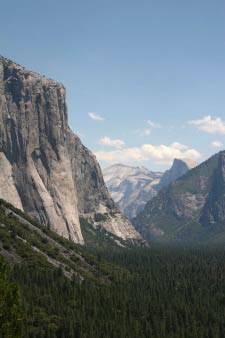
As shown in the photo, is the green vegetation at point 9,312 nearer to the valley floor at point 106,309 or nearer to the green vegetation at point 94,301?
the green vegetation at point 94,301

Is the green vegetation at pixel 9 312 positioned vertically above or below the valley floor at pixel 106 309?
above

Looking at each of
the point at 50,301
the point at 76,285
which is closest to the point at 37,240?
the point at 76,285

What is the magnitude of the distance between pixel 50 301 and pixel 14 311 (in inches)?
2783

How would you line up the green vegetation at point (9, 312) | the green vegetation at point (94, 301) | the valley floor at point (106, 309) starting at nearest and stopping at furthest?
the green vegetation at point (9, 312) < the valley floor at point (106, 309) < the green vegetation at point (94, 301)

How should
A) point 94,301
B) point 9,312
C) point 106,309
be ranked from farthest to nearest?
point 94,301
point 106,309
point 9,312

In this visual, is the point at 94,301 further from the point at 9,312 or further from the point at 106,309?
the point at 9,312

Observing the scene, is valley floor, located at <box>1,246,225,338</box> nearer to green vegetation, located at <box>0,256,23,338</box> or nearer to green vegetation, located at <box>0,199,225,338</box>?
green vegetation, located at <box>0,199,225,338</box>

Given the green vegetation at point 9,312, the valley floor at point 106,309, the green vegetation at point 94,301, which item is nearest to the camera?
the green vegetation at point 9,312

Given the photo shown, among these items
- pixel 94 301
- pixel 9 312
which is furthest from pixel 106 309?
pixel 9 312

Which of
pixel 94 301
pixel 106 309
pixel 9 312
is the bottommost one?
pixel 106 309

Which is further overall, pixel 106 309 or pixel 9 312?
pixel 106 309

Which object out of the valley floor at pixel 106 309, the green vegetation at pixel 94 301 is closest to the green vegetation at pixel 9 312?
the green vegetation at pixel 94 301

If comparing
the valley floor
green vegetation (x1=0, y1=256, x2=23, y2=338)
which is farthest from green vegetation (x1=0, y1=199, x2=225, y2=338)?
green vegetation (x1=0, y1=256, x2=23, y2=338)

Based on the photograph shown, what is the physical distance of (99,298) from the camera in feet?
487
